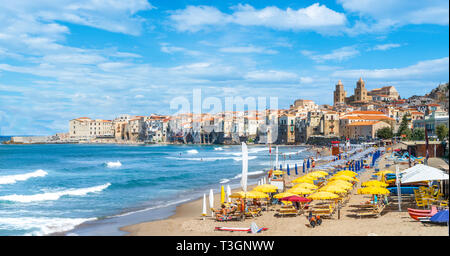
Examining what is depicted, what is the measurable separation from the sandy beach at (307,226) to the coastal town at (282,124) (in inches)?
2355

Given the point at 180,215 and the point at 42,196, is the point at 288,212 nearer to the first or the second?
the point at 180,215

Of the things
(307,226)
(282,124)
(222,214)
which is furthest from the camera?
(282,124)

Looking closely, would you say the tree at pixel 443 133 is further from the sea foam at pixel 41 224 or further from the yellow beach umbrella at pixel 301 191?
the sea foam at pixel 41 224

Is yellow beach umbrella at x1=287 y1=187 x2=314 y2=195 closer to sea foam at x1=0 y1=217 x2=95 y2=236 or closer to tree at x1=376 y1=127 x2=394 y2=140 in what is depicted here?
sea foam at x1=0 y1=217 x2=95 y2=236

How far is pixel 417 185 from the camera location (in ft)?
52.9

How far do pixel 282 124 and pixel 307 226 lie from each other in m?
99.0

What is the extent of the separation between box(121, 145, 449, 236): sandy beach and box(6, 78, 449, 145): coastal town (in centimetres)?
5982

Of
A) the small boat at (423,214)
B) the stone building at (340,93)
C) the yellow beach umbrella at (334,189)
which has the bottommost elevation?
the small boat at (423,214)

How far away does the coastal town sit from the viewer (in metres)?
90.8

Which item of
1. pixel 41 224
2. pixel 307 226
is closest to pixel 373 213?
pixel 307 226

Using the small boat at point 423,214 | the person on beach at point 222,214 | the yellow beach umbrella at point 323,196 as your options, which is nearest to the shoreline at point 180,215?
the person on beach at point 222,214

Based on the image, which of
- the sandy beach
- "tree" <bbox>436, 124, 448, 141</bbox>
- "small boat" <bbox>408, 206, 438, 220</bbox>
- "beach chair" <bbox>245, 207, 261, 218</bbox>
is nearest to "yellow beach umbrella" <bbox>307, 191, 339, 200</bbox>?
the sandy beach

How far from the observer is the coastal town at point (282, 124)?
90.8 m

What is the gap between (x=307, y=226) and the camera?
1286 cm
